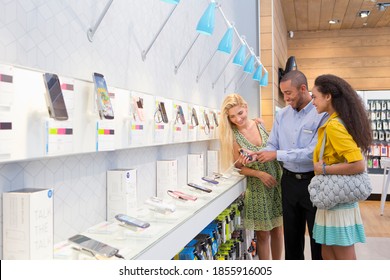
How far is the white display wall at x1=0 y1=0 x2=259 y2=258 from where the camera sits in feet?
4.51

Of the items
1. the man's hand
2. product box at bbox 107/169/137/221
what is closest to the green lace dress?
the man's hand

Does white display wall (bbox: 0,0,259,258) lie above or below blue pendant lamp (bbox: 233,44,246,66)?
below

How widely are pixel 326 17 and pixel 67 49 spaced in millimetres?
7621

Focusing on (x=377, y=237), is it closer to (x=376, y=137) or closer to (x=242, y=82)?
(x=242, y=82)

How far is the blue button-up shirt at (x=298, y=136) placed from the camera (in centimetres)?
298

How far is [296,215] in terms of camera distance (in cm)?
317

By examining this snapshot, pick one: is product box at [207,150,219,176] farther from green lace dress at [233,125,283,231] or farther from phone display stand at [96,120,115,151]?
phone display stand at [96,120,115,151]

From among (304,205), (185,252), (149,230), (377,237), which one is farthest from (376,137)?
(149,230)

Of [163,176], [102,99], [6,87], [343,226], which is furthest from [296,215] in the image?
[6,87]

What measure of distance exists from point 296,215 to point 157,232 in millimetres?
1697

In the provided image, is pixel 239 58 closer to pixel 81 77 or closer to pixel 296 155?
pixel 296 155

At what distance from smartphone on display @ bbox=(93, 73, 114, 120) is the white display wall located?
0.04 metres

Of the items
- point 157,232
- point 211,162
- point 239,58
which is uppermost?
point 239,58

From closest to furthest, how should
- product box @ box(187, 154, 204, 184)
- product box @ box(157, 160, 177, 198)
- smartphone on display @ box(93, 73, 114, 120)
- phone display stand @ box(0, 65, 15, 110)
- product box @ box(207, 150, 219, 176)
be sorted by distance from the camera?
1. phone display stand @ box(0, 65, 15, 110)
2. smartphone on display @ box(93, 73, 114, 120)
3. product box @ box(157, 160, 177, 198)
4. product box @ box(187, 154, 204, 184)
5. product box @ box(207, 150, 219, 176)
